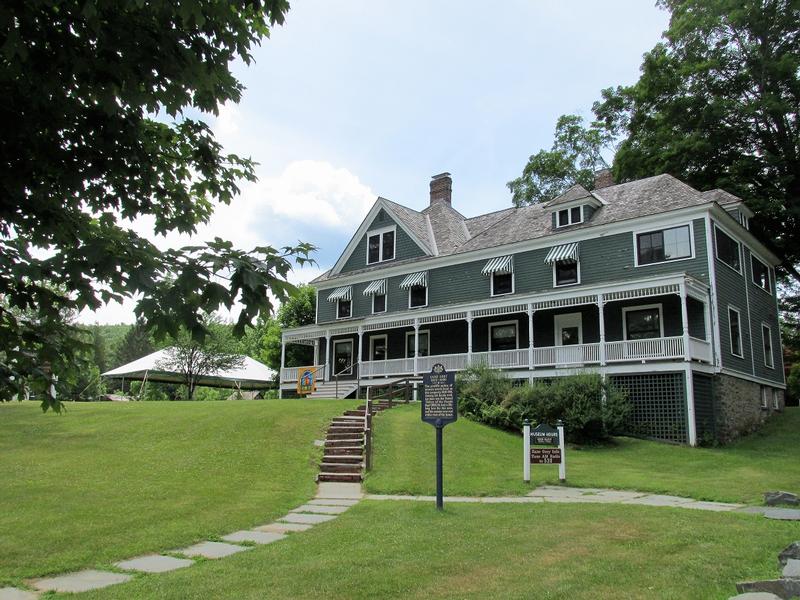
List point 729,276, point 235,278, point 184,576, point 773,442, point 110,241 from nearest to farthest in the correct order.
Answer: point 235,278, point 110,241, point 184,576, point 773,442, point 729,276

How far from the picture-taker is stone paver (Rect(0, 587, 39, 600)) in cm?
582

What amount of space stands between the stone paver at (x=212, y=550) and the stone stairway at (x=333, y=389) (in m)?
19.7

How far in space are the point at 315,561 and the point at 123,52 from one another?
5.15 meters

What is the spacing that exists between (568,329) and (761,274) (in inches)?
398

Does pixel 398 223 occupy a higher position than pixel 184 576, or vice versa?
pixel 398 223

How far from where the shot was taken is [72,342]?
4.40 meters

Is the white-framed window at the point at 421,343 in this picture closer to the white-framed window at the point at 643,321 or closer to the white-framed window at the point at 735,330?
the white-framed window at the point at 643,321

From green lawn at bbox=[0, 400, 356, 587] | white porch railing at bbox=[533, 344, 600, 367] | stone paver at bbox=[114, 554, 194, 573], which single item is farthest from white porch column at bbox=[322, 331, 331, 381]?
stone paver at bbox=[114, 554, 194, 573]

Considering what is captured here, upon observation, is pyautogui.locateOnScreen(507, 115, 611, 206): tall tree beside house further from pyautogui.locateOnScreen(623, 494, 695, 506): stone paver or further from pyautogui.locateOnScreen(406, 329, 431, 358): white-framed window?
pyautogui.locateOnScreen(623, 494, 695, 506): stone paver

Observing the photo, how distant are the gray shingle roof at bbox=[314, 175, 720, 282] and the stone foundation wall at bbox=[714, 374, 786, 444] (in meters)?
6.27

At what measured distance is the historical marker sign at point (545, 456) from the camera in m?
13.0

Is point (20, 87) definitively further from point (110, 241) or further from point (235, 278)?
point (235, 278)

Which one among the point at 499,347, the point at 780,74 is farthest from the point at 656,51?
the point at 499,347

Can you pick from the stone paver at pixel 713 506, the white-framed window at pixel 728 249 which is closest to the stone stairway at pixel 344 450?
the stone paver at pixel 713 506
